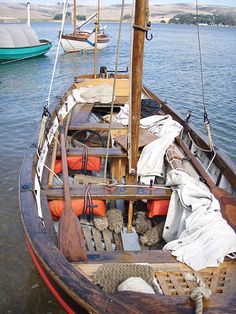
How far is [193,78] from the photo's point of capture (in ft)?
79.7

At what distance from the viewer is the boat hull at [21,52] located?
90.5ft

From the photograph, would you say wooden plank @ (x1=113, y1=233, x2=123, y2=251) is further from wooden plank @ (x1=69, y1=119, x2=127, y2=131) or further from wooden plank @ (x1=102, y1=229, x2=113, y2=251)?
wooden plank @ (x1=69, y1=119, x2=127, y2=131)

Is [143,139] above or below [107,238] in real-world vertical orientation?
above

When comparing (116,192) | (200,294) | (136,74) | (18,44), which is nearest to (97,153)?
(116,192)

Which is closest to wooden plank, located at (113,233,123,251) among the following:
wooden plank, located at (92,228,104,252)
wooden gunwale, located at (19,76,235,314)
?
wooden plank, located at (92,228,104,252)

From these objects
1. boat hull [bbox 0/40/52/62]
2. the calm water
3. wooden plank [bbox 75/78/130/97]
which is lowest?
the calm water

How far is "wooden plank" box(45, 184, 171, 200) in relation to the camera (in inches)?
184

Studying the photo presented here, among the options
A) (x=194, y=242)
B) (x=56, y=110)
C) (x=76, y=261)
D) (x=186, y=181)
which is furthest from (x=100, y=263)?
(x=56, y=110)

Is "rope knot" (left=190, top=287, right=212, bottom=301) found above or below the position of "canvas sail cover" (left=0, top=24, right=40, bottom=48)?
below

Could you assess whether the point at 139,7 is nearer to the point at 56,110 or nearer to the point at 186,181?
the point at 186,181

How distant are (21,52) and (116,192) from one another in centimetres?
2808

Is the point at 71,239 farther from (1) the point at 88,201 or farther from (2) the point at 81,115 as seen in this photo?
(2) the point at 81,115

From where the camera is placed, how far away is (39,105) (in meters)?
16.3

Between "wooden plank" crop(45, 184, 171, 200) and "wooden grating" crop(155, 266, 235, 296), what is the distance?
56.3 inches
